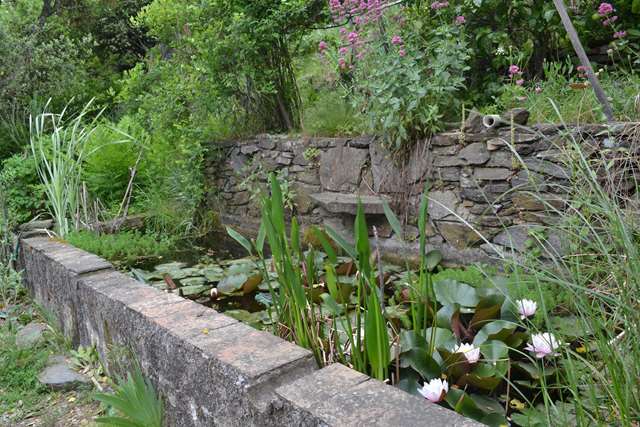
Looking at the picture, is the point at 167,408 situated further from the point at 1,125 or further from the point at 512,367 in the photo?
the point at 1,125

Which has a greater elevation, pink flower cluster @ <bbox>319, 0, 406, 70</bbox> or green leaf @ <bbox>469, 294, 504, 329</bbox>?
pink flower cluster @ <bbox>319, 0, 406, 70</bbox>

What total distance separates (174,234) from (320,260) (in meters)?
2.50

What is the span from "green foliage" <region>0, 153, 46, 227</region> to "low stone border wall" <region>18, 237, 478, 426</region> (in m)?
2.86

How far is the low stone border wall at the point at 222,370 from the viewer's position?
1234 millimetres

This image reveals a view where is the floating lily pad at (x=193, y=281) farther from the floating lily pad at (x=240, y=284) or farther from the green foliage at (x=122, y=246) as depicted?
the green foliage at (x=122, y=246)

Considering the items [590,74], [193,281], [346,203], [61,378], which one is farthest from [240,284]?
[590,74]

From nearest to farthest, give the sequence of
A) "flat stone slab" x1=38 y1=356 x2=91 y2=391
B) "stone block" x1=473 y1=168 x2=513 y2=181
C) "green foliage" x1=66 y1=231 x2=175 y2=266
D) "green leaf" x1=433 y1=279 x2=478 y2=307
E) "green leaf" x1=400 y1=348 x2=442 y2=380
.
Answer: "green leaf" x1=400 y1=348 x2=442 y2=380
"green leaf" x1=433 y1=279 x2=478 y2=307
"flat stone slab" x1=38 y1=356 x2=91 y2=391
"stone block" x1=473 y1=168 x2=513 y2=181
"green foliage" x1=66 y1=231 x2=175 y2=266

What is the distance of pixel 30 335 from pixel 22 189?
9.06 feet

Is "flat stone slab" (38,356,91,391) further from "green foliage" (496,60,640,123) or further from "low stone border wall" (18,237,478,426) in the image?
"green foliage" (496,60,640,123)

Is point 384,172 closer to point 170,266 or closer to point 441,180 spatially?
point 441,180

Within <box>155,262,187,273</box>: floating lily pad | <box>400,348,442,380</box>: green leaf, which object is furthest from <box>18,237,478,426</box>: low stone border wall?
<box>155,262,187,273</box>: floating lily pad

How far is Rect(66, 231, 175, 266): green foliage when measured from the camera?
3.93 m

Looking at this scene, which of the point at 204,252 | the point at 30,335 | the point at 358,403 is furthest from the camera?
the point at 204,252

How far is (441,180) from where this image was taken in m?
3.56
